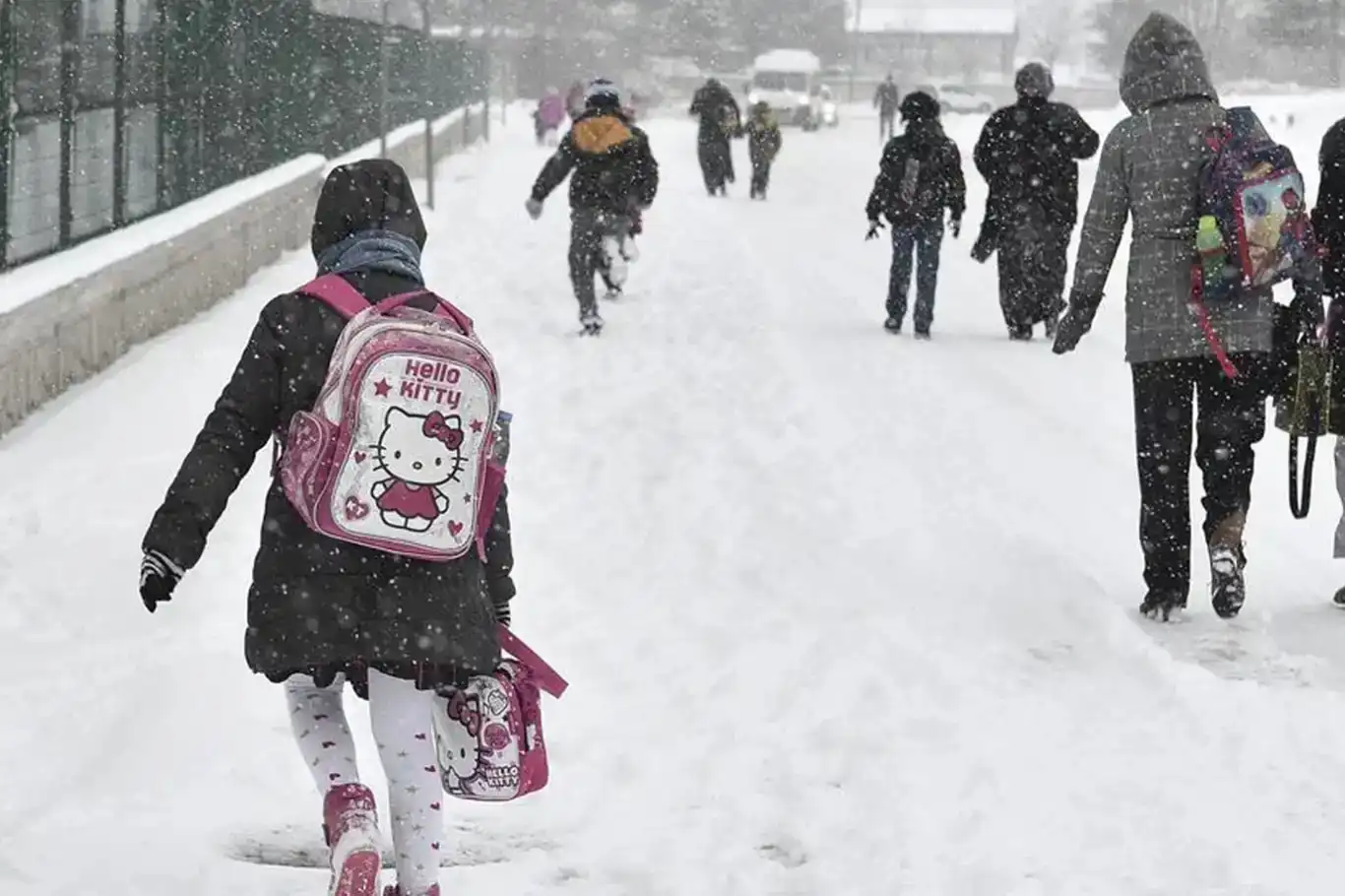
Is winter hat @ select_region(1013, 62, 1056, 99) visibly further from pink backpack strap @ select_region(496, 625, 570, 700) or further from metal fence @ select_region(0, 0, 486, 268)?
pink backpack strap @ select_region(496, 625, 570, 700)

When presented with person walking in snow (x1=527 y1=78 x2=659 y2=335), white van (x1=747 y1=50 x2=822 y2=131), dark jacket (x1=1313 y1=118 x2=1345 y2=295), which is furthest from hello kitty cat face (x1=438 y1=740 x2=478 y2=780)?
white van (x1=747 y1=50 x2=822 y2=131)

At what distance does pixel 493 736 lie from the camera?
4.02 metres

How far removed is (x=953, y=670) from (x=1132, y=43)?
2.16 meters

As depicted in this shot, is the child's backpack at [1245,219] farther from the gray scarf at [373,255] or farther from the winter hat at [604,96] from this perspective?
the winter hat at [604,96]

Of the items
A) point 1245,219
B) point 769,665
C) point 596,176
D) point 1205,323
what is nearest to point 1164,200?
point 1245,219

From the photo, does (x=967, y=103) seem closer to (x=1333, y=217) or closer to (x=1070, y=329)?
(x=1333, y=217)

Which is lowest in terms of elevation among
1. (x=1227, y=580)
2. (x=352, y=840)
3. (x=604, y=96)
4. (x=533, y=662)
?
(x=1227, y=580)

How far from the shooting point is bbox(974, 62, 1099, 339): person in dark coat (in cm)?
1327

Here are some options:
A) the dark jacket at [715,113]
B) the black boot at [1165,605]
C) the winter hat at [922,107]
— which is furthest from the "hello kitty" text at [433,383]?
the dark jacket at [715,113]

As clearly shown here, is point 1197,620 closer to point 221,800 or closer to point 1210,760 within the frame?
point 1210,760

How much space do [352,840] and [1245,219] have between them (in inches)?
149

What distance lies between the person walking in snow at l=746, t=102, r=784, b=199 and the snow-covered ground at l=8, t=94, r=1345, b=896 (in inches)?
655

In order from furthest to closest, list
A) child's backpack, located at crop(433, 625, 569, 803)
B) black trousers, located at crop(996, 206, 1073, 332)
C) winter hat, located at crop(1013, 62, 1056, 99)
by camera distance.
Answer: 1. black trousers, located at crop(996, 206, 1073, 332)
2. winter hat, located at crop(1013, 62, 1056, 99)
3. child's backpack, located at crop(433, 625, 569, 803)

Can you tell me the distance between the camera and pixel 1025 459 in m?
9.70
